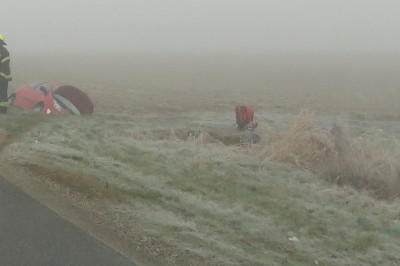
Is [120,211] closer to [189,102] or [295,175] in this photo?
[295,175]

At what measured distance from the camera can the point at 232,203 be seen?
7.36 meters

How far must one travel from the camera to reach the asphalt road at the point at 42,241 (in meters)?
4.98

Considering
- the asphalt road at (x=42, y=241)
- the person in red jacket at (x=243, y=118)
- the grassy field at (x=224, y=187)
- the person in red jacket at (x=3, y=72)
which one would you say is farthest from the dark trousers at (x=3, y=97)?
the asphalt road at (x=42, y=241)

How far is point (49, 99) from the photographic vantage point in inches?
579

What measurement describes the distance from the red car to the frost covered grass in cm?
339

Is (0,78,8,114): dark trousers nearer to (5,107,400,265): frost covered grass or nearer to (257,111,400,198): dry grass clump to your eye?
(5,107,400,265): frost covered grass

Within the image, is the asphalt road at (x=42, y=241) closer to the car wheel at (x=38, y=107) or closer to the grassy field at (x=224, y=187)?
the grassy field at (x=224, y=187)

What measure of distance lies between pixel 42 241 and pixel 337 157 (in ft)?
21.2

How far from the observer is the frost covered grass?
5867mm

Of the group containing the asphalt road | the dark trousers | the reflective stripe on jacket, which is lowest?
the asphalt road

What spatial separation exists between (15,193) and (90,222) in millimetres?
1269

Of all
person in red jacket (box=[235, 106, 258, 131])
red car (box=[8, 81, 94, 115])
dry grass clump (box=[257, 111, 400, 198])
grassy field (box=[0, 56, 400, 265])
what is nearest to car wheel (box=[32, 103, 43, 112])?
red car (box=[8, 81, 94, 115])

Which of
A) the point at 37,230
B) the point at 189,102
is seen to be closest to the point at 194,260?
the point at 37,230

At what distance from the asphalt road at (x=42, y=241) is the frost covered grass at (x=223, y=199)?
78 centimetres
